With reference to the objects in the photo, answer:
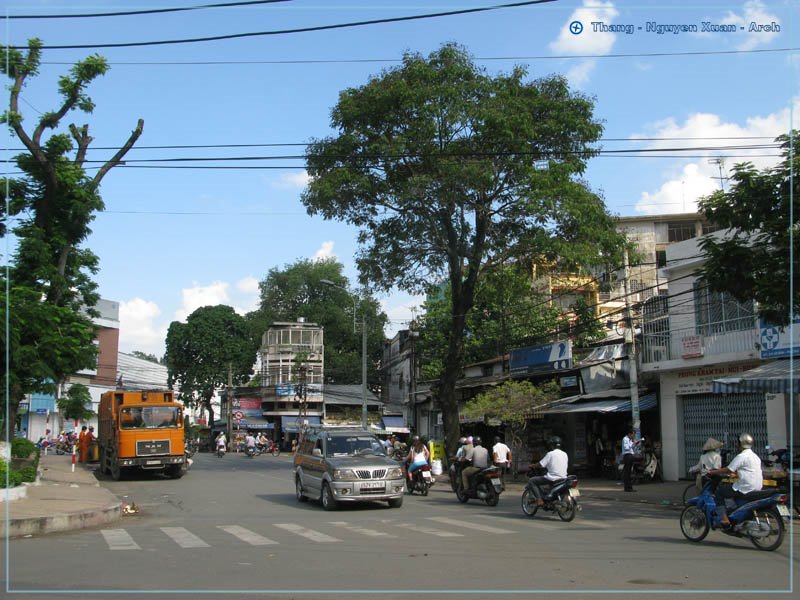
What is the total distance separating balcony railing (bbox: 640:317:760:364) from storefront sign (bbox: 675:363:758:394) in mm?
503

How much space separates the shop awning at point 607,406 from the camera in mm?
26781

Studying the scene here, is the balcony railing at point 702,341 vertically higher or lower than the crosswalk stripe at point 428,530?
higher

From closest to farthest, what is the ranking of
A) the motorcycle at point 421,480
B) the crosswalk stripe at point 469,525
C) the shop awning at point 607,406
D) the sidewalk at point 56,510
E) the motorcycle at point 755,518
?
the motorcycle at point 755,518 < the sidewalk at point 56,510 < the crosswalk stripe at point 469,525 < the motorcycle at point 421,480 < the shop awning at point 607,406

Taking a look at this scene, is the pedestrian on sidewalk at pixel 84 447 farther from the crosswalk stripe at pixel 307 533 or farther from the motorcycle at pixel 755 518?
the motorcycle at pixel 755 518

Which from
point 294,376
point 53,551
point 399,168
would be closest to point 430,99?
point 399,168

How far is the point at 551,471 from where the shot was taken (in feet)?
50.6

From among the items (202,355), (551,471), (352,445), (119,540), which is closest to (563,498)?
(551,471)

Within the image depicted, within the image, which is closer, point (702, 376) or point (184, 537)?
point (184, 537)

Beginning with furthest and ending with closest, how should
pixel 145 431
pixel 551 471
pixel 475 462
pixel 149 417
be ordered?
pixel 149 417, pixel 145 431, pixel 475 462, pixel 551 471

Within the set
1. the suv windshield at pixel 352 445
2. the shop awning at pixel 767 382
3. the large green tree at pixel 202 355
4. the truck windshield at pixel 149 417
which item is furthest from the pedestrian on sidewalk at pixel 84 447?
the large green tree at pixel 202 355

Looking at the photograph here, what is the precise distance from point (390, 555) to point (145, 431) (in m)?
18.9

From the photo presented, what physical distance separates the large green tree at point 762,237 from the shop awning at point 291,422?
5492 cm

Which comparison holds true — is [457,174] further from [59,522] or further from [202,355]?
[202,355]

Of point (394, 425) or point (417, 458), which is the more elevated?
point (417, 458)
